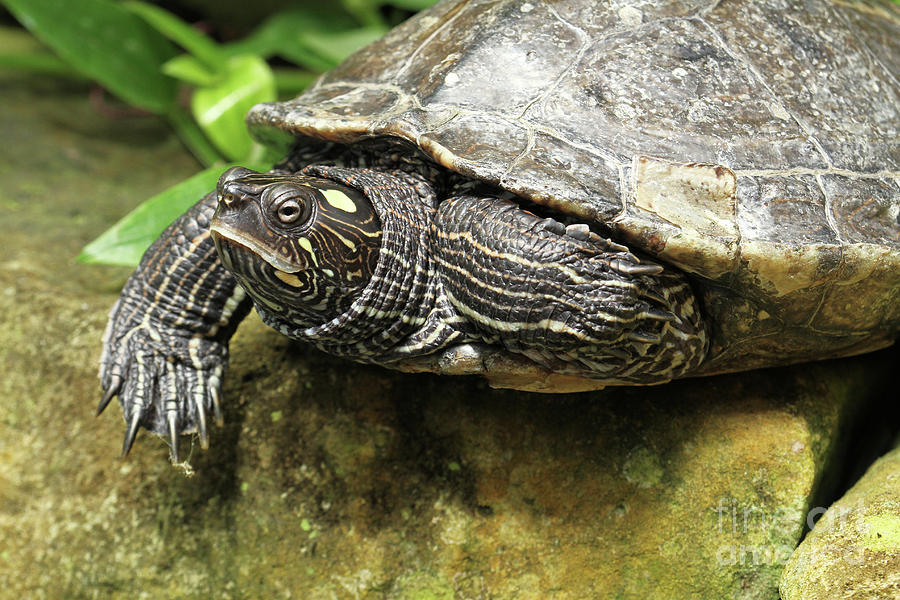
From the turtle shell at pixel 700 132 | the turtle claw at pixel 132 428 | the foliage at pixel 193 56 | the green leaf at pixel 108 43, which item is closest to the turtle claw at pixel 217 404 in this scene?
the turtle claw at pixel 132 428

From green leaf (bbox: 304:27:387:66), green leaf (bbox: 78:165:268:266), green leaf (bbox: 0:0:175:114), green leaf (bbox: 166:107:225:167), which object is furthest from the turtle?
green leaf (bbox: 0:0:175:114)

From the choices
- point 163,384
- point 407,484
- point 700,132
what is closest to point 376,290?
point 407,484

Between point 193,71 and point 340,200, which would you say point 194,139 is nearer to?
point 193,71

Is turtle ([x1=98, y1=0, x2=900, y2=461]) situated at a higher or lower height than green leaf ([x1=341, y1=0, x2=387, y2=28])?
higher

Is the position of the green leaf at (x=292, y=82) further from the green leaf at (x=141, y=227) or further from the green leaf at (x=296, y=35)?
the green leaf at (x=141, y=227)

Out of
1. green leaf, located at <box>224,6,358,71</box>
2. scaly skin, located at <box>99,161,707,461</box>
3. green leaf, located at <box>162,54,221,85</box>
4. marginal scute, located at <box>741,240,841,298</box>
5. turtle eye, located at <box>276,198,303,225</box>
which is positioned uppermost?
marginal scute, located at <box>741,240,841,298</box>

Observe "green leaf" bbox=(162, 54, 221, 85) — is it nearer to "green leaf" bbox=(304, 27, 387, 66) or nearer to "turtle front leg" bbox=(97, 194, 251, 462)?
"green leaf" bbox=(304, 27, 387, 66)

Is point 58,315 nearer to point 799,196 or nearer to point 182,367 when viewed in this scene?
point 182,367
